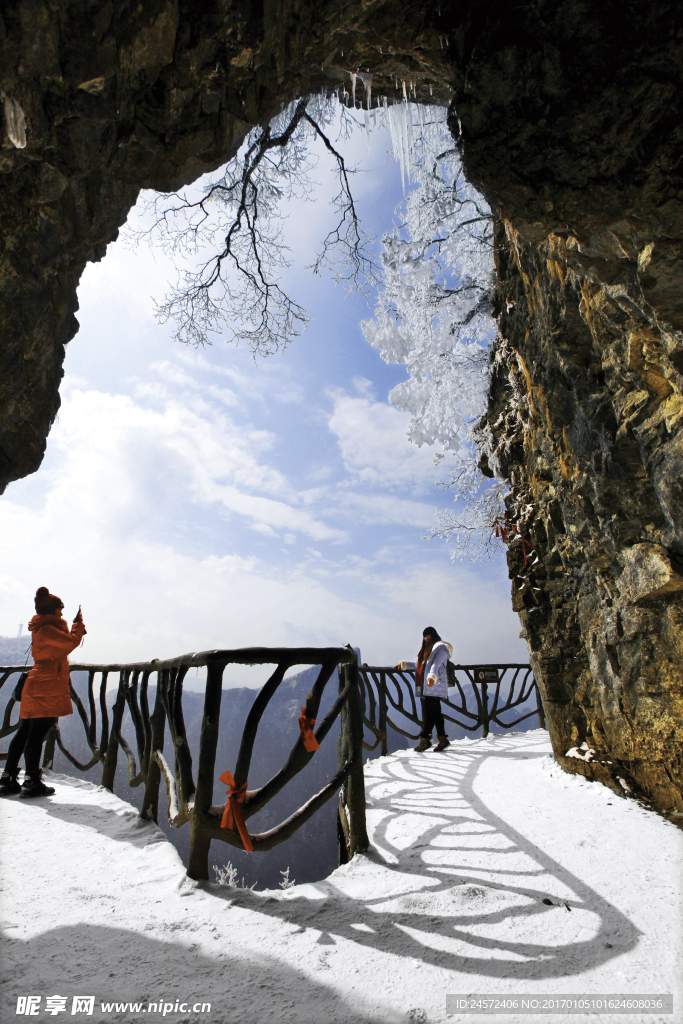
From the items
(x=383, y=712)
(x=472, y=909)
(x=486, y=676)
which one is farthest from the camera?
(x=486, y=676)

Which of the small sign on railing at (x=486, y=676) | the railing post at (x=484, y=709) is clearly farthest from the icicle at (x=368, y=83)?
the railing post at (x=484, y=709)

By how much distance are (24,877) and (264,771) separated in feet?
160

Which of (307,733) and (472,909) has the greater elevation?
(307,733)

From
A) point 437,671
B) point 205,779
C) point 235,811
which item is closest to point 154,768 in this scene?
point 205,779

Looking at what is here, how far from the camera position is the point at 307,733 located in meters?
2.19

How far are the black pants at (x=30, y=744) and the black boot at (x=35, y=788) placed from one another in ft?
0.13

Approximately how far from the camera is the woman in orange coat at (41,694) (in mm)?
3701

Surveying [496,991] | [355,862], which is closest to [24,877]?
[355,862]

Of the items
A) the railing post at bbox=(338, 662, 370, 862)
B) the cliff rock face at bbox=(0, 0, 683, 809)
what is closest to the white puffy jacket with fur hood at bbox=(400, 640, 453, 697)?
the cliff rock face at bbox=(0, 0, 683, 809)

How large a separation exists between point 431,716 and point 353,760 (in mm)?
3917

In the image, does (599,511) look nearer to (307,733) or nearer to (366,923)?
(307,733)

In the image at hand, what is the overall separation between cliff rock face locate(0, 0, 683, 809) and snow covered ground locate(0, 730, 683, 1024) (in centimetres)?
119

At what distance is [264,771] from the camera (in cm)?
4456

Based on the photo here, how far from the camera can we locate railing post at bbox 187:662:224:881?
2.07 m
